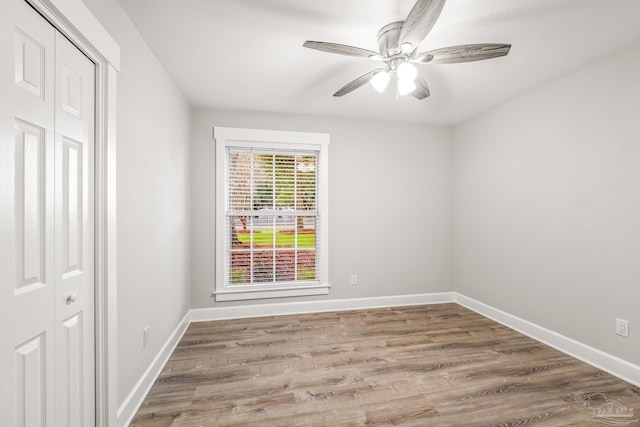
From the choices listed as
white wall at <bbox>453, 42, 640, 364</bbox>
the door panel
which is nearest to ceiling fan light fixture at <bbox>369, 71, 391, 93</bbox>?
the door panel

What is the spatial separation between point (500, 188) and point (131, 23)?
3715mm

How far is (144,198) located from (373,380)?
2140 millimetres

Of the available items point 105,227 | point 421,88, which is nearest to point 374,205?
point 421,88

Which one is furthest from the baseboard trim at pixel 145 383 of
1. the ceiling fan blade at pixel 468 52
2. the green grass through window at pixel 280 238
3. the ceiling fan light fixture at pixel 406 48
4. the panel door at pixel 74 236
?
the ceiling fan blade at pixel 468 52

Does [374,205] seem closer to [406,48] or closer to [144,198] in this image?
[406,48]

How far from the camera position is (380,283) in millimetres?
3748

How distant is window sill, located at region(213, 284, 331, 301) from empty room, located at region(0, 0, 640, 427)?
0.03m

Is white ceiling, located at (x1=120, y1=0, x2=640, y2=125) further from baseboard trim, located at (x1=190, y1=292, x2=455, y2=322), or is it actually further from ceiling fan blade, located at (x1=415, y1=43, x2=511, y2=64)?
baseboard trim, located at (x1=190, y1=292, x2=455, y2=322)

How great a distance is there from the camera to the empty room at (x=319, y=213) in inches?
47.8

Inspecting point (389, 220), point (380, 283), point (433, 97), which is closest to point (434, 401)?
point (380, 283)

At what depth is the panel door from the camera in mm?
1185

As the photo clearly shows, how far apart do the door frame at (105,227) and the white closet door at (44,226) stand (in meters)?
0.04

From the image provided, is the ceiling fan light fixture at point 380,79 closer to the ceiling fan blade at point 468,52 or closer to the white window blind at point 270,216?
the ceiling fan blade at point 468,52

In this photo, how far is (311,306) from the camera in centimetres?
354
